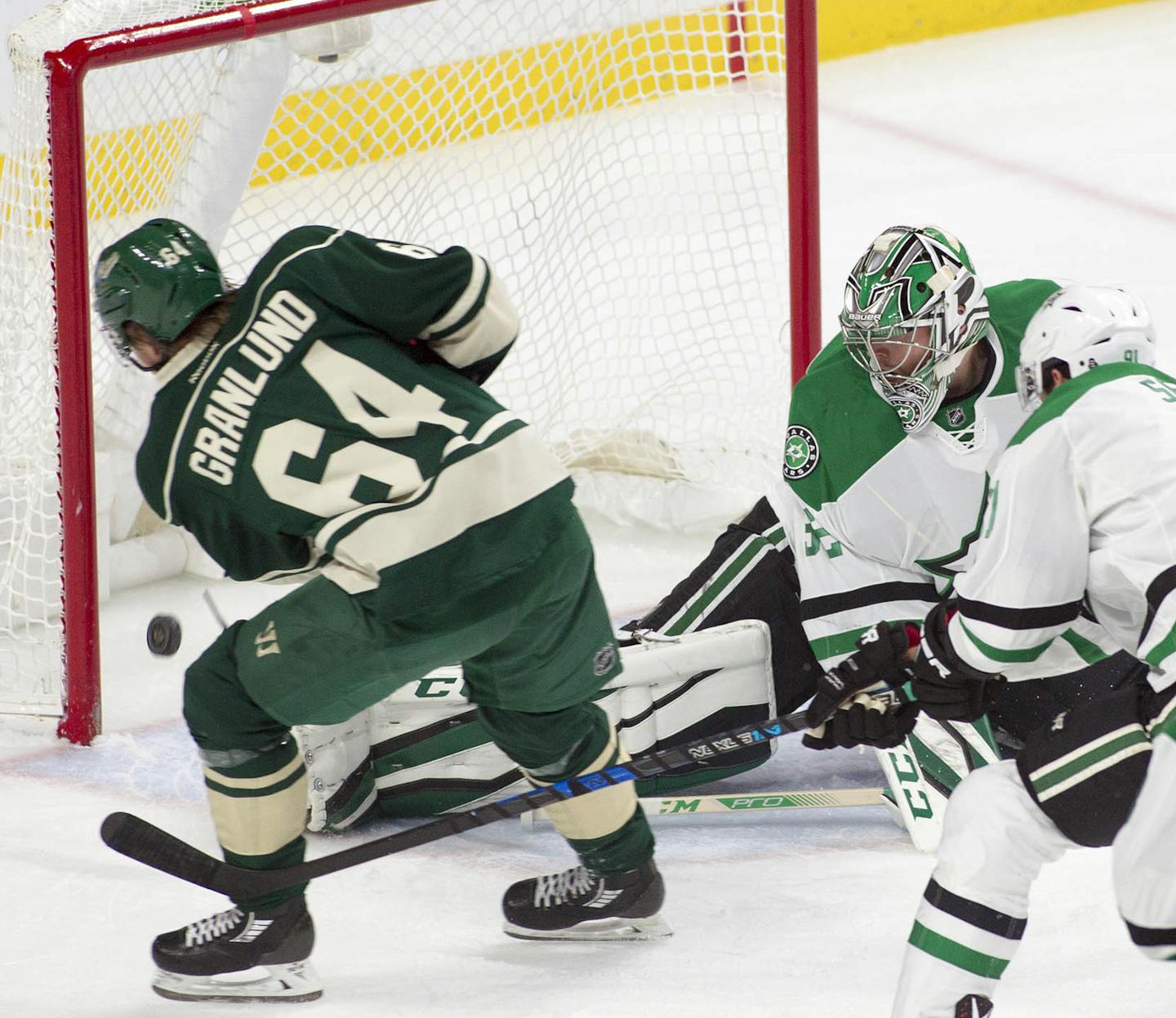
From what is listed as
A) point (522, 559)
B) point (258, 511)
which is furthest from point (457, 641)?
point (258, 511)

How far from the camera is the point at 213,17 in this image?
3107mm

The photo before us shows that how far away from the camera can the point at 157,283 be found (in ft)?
7.30

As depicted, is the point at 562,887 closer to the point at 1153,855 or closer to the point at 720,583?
the point at 720,583

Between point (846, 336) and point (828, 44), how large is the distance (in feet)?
15.7

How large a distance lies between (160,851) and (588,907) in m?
0.58

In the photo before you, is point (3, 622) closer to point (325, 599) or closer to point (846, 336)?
point (325, 599)

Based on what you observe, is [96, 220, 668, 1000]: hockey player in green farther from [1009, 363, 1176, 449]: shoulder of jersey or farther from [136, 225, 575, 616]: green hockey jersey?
[1009, 363, 1176, 449]: shoulder of jersey

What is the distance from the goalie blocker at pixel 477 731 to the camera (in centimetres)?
289

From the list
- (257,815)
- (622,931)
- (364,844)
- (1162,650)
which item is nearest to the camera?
(1162,650)

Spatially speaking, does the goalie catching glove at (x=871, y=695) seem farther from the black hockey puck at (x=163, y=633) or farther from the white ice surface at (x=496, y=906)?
the black hockey puck at (x=163, y=633)

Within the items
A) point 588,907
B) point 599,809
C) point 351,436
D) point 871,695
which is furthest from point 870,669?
point 351,436

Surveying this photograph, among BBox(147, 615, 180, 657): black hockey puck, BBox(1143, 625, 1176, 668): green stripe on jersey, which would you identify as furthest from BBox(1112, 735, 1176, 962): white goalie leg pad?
BBox(147, 615, 180, 657): black hockey puck

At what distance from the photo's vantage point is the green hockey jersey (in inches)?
86.2

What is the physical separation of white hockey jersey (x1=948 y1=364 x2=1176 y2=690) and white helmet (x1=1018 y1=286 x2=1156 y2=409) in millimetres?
146
